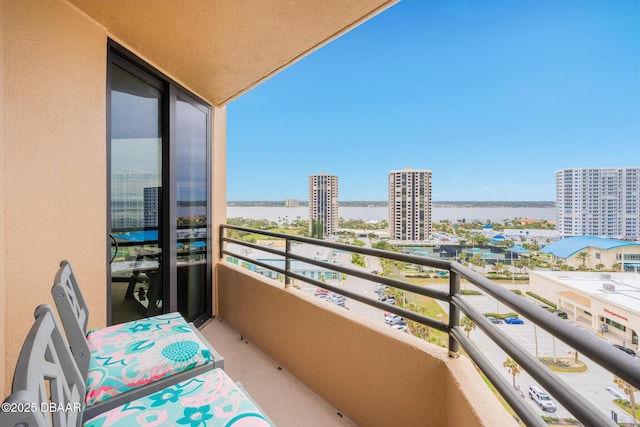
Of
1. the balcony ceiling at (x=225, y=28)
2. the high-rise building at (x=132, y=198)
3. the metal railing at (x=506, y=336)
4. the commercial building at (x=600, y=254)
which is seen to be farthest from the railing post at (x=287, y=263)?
the commercial building at (x=600, y=254)

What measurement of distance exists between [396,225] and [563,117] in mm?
3631

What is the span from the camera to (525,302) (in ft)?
2.38

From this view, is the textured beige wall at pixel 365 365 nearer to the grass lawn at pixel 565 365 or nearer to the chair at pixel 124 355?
the grass lawn at pixel 565 365

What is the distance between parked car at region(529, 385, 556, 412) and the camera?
61 centimetres

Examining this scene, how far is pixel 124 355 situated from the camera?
100 cm

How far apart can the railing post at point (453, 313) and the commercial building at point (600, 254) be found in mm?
434

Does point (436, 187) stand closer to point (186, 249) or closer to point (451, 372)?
point (451, 372)

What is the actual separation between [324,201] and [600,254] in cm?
251

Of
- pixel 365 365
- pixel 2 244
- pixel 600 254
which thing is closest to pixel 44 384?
pixel 2 244

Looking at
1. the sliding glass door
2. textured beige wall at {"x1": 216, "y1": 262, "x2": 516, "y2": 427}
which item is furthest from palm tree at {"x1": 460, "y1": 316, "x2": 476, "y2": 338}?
the sliding glass door

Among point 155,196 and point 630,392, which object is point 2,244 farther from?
point 630,392

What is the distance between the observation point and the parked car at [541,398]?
61cm

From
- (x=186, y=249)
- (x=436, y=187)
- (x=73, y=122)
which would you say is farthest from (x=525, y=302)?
(x=186, y=249)

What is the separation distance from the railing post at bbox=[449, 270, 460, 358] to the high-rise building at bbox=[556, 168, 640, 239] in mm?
801
